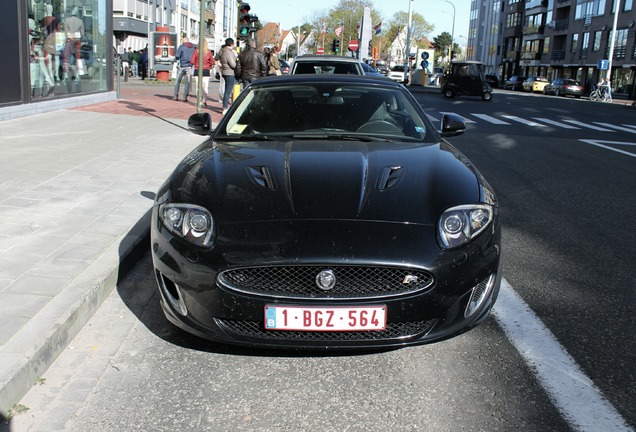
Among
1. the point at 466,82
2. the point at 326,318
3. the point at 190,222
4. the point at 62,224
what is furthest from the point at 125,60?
the point at 326,318

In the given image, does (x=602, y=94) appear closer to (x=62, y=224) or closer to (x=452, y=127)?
(x=452, y=127)

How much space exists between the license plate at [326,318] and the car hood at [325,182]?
451 mm

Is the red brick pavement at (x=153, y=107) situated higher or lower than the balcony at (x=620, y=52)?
lower

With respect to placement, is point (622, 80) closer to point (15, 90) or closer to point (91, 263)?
point (15, 90)

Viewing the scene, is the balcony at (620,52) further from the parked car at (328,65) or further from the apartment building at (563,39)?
the parked car at (328,65)

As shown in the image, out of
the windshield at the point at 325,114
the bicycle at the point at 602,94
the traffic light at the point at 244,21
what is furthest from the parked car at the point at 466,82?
the windshield at the point at 325,114

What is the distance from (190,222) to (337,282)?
0.81 meters

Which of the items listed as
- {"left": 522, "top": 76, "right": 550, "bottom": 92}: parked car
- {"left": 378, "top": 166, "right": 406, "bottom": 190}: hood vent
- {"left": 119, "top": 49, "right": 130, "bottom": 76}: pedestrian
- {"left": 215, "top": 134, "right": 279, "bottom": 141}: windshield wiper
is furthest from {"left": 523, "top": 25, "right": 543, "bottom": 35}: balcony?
{"left": 378, "top": 166, "right": 406, "bottom": 190}: hood vent

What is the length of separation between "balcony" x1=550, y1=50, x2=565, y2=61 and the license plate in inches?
3026

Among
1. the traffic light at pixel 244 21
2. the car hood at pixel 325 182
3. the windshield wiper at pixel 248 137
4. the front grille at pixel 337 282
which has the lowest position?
the front grille at pixel 337 282

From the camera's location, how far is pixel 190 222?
321 cm

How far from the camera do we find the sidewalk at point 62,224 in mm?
3227

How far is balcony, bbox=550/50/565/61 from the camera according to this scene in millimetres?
72906

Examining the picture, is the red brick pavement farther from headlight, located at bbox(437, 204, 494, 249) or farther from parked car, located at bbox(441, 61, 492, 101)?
parked car, located at bbox(441, 61, 492, 101)
